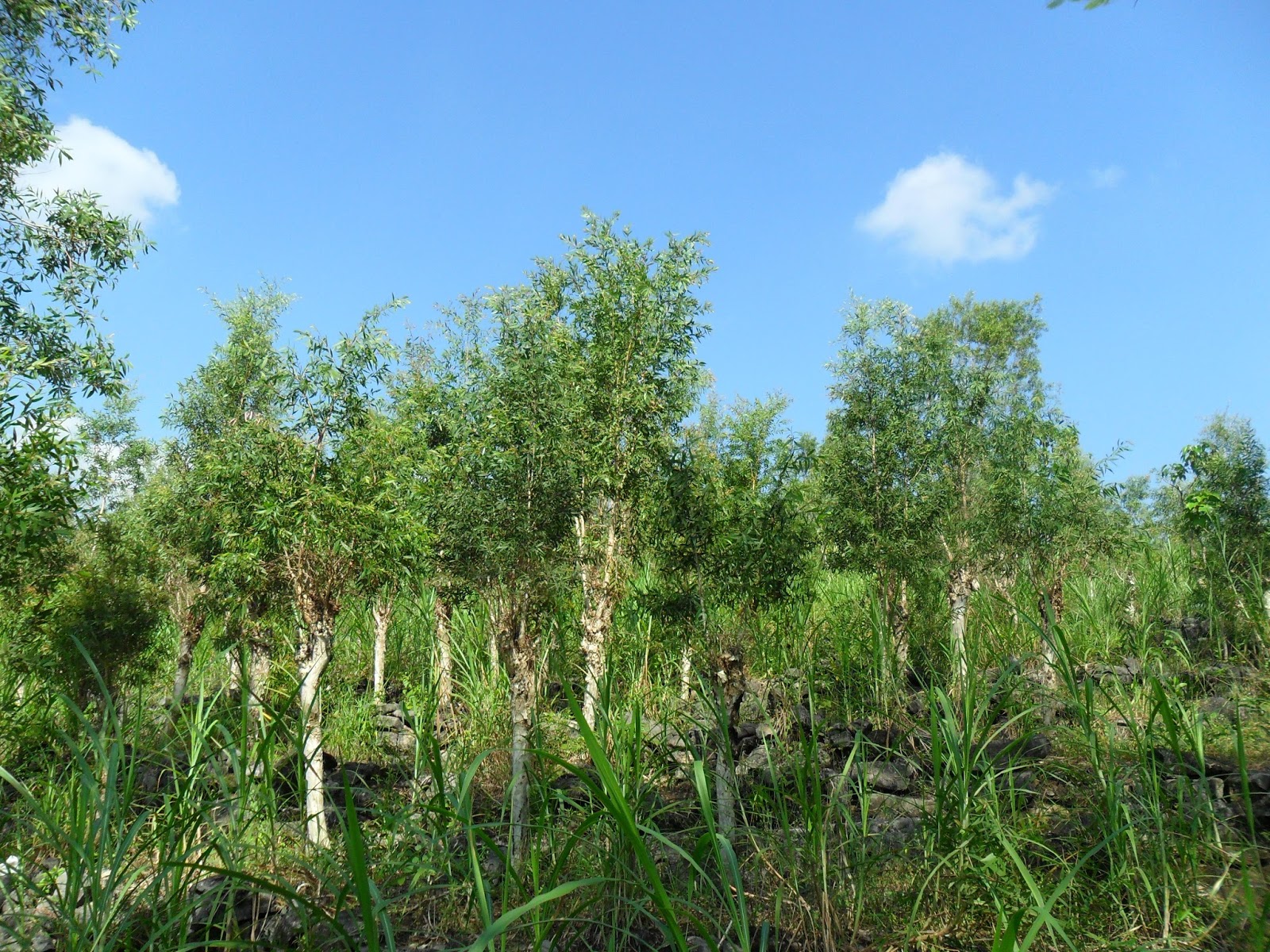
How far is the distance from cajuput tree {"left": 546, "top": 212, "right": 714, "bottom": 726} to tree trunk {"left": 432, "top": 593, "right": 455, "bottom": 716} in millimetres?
2393

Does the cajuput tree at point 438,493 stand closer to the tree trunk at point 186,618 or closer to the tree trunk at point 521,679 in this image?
the tree trunk at point 521,679

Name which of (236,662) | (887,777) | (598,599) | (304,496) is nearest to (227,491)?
(304,496)

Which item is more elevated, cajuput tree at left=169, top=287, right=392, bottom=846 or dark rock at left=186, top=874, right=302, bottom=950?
cajuput tree at left=169, top=287, right=392, bottom=846

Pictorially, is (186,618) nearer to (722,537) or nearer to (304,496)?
(304,496)

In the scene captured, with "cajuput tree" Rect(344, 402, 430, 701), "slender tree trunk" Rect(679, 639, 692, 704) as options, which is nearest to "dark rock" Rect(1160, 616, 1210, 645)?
"slender tree trunk" Rect(679, 639, 692, 704)

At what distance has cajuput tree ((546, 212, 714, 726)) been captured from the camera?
35.1 feet

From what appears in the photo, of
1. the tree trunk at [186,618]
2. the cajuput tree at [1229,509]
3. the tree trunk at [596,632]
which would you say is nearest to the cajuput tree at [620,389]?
the tree trunk at [596,632]

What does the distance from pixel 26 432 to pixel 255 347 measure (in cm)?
638

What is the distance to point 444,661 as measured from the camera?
1391 centimetres

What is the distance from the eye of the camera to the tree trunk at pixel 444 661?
520 inches

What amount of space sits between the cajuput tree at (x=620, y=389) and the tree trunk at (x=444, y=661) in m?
2.39

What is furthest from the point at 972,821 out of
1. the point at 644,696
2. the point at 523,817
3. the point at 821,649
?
the point at 821,649

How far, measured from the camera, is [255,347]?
14914 mm

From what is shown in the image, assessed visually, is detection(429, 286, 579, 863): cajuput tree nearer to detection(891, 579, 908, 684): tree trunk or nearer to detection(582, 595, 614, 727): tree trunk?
detection(582, 595, 614, 727): tree trunk
